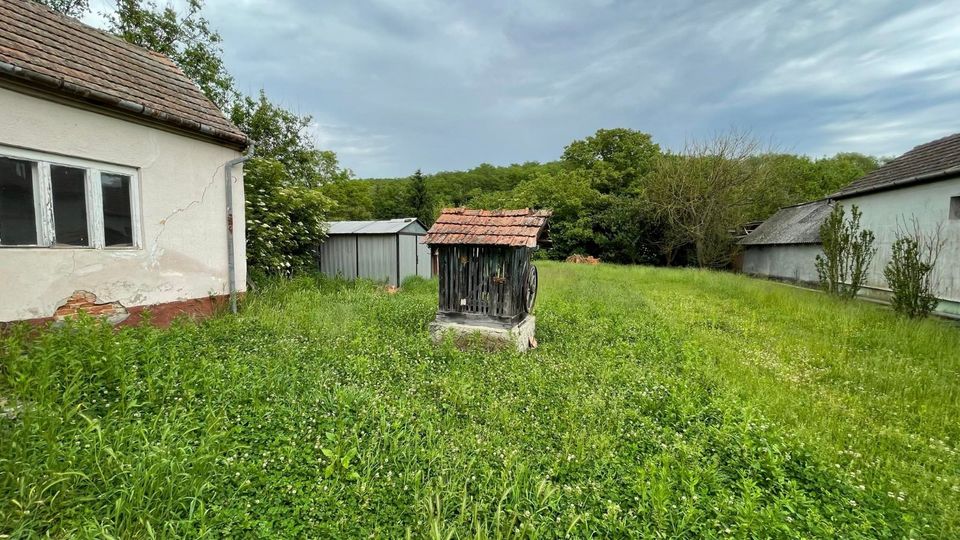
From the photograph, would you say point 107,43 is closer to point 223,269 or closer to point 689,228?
point 223,269

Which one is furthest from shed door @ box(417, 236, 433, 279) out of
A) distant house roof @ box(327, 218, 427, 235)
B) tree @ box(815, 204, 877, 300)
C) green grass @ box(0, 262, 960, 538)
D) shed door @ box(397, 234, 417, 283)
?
tree @ box(815, 204, 877, 300)

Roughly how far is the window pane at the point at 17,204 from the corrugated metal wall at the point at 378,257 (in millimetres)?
8405

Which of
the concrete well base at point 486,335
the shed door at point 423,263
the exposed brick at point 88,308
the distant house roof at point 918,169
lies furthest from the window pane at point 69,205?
the distant house roof at point 918,169

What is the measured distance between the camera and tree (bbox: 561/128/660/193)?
3353 centimetres

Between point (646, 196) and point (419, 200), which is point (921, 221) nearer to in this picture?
point (646, 196)

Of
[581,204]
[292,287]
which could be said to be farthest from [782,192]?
[292,287]

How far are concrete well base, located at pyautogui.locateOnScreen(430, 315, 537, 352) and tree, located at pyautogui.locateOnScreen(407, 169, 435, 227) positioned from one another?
27.3 m

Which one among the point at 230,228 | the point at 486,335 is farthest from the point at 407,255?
the point at 486,335

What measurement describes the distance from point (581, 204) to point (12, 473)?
29827mm

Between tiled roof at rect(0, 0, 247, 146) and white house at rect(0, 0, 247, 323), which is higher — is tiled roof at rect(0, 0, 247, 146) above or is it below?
above

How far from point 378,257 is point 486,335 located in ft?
25.6

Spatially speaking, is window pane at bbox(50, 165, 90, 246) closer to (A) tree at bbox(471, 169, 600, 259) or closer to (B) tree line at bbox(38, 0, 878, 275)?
(B) tree line at bbox(38, 0, 878, 275)

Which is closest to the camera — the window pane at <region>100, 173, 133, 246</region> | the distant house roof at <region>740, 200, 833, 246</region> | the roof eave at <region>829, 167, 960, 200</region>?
the window pane at <region>100, 173, 133, 246</region>

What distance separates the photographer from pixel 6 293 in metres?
4.47
